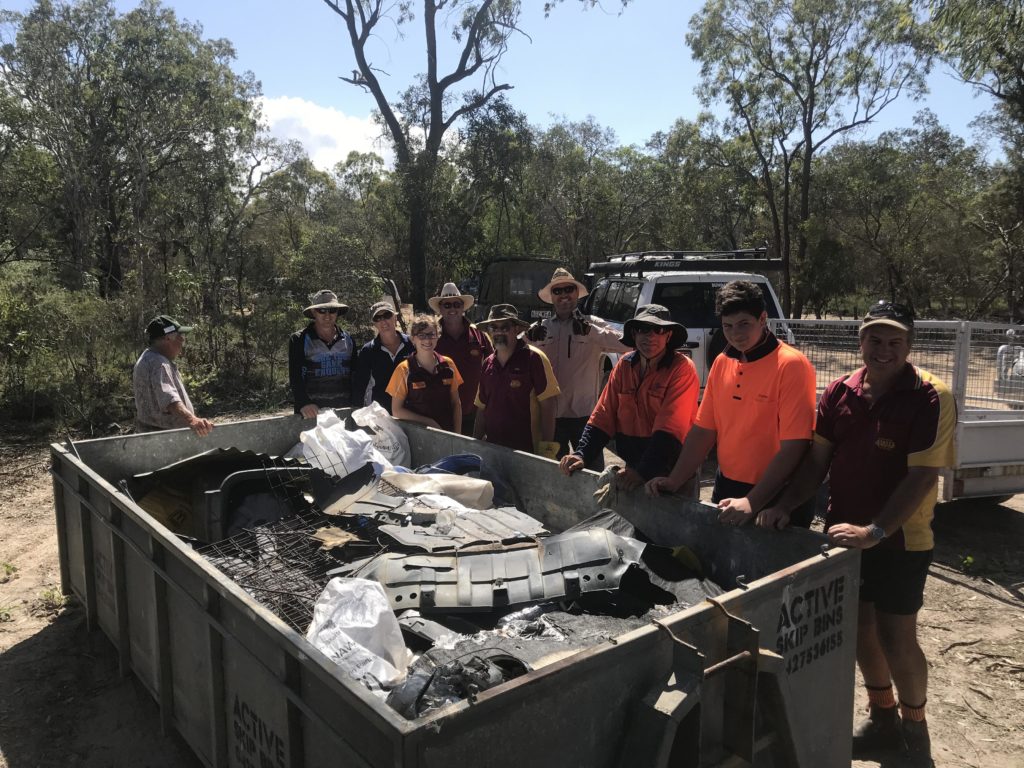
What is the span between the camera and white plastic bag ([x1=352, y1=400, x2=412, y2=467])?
16.4 ft

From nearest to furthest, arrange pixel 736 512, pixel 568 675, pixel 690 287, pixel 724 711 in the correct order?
1. pixel 568 675
2. pixel 724 711
3. pixel 736 512
4. pixel 690 287

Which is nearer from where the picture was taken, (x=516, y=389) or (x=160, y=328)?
(x=516, y=389)

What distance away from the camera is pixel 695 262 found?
892 centimetres

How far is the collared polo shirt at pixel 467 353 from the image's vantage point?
5672 millimetres

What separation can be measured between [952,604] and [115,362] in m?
10.7

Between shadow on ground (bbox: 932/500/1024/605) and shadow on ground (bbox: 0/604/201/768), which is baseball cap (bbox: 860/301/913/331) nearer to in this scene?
shadow on ground (bbox: 932/500/1024/605)

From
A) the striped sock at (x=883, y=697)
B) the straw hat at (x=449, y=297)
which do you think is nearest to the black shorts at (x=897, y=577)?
the striped sock at (x=883, y=697)

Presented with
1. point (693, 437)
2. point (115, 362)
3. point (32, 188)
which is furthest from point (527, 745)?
point (32, 188)

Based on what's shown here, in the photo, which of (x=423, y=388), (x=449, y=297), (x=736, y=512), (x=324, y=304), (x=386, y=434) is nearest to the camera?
(x=736, y=512)

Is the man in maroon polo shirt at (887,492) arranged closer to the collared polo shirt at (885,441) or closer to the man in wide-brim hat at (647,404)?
the collared polo shirt at (885,441)

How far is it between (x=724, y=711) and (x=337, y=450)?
291cm

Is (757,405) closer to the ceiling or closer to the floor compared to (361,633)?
closer to the ceiling

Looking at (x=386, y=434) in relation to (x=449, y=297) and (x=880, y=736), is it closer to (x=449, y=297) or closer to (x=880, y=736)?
(x=449, y=297)

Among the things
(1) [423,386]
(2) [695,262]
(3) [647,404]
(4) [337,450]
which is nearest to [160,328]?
(4) [337,450]
